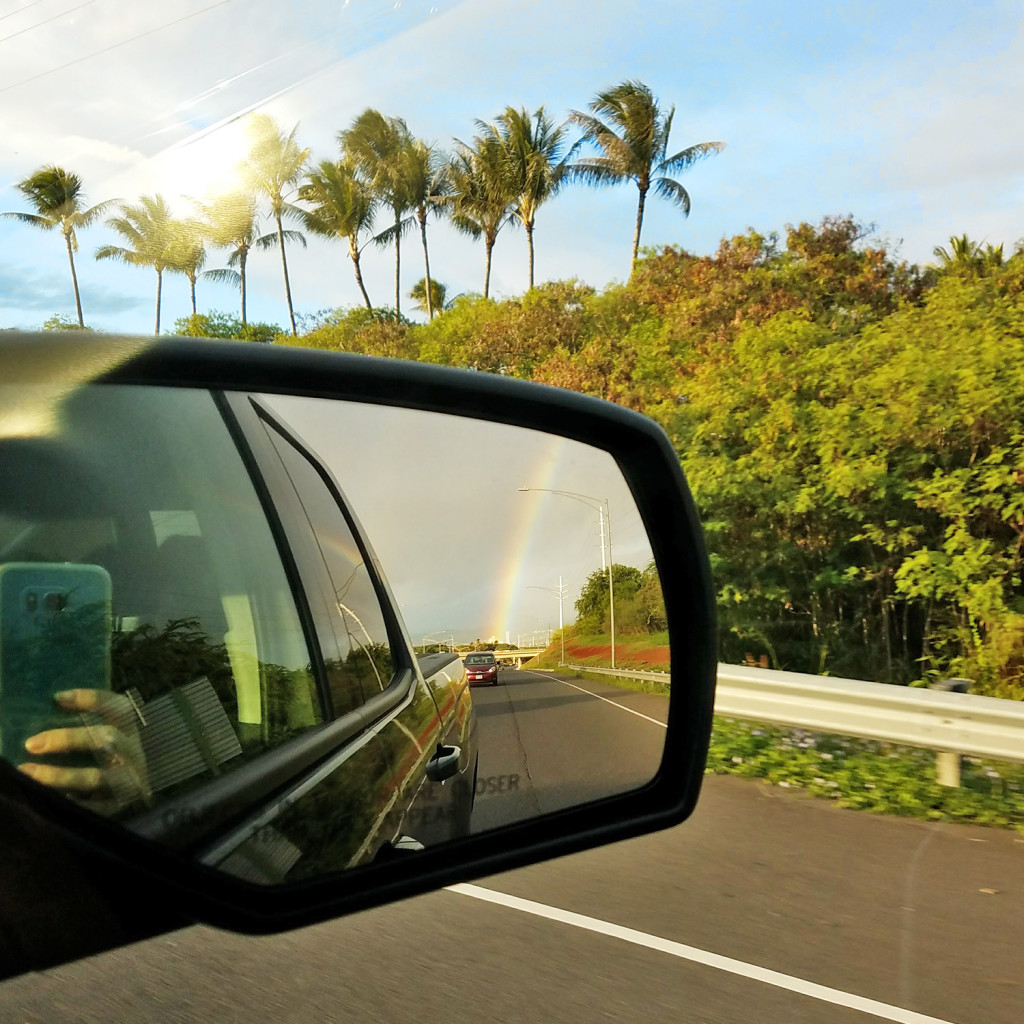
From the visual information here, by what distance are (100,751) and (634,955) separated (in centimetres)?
331

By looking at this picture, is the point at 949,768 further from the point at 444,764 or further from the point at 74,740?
the point at 74,740

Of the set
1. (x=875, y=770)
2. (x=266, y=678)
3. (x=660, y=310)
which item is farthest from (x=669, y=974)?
(x=660, y=310)

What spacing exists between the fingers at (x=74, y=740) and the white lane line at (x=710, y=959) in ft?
9.79

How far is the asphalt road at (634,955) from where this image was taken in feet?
11.4

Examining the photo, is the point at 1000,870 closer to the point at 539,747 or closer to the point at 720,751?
the point at 720,751

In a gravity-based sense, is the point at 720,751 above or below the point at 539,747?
below

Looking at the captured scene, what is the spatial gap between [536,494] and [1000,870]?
4.29 metres

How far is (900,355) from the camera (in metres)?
13.5

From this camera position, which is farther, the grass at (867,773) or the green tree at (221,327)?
the green tree at (221,327)

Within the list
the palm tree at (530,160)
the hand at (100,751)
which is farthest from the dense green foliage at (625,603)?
the palm tree at (530,160)

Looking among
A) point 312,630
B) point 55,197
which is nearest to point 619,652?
point 312,630

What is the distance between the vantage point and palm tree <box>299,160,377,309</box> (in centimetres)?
4831

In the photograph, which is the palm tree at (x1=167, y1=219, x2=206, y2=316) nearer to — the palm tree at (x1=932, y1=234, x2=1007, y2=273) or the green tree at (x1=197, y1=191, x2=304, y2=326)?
the green tree at (x1=197, y1=191, x2=304, y2=326)

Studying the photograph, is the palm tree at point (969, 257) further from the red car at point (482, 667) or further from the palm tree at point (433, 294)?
the palm tree at point (433, 294)
